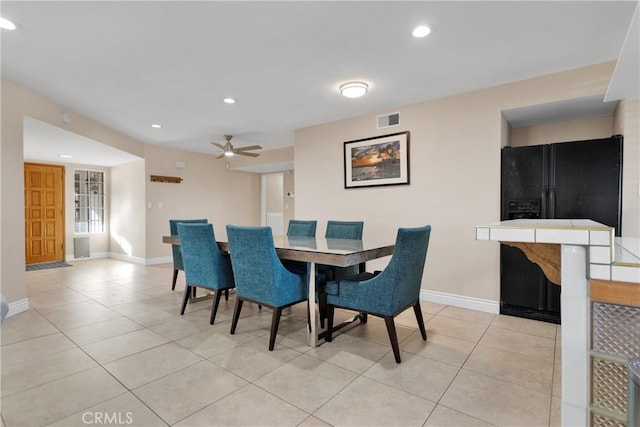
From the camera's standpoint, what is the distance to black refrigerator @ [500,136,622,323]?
8.91ft

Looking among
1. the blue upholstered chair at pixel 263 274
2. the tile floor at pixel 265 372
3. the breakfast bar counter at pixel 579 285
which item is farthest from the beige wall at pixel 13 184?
the breakfast bar counter at pixel 579 285

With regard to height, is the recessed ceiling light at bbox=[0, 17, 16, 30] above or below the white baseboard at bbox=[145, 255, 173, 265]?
above

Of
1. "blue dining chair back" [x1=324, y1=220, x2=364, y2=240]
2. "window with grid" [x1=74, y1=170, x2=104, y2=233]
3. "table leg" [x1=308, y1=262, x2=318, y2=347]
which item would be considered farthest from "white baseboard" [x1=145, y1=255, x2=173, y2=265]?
"table leg" [x1=308, y1=262, x2=318, y2=347]

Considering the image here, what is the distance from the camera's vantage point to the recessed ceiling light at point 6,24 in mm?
2050

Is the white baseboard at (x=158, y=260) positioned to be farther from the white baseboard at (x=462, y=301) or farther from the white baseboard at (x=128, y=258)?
the white baseboard at (x=462, y=301)

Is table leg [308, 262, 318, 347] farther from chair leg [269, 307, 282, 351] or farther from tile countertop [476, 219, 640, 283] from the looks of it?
tile countertop [476, 219, 640, 283]

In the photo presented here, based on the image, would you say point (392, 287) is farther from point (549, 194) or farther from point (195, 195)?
point (195, 195)

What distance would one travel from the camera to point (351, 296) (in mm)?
2318

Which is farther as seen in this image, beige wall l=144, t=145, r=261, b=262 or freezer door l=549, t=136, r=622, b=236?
beige wall l=144, t=145, r=261, b=262

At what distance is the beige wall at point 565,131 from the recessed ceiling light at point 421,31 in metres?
2.20

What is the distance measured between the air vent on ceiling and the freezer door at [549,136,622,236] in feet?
5.30

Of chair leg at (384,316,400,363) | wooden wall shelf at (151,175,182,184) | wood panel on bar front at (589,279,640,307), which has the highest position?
wooden wall shelf at (151,175,182,184)

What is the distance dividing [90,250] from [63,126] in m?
3.98

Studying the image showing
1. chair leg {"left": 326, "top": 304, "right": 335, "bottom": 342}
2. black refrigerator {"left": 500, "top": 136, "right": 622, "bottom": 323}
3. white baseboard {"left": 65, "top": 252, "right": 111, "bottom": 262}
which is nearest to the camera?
chair leg {"left": 326, "top": 304, "right": 335, "bottom": 342}
